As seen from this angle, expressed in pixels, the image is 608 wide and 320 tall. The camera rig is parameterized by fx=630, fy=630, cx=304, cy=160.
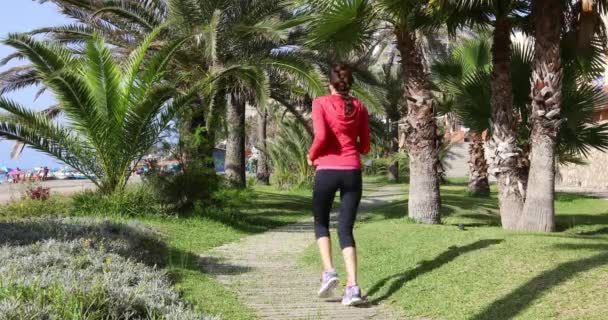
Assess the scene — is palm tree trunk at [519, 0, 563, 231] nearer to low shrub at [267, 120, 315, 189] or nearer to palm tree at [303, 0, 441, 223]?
palm tree at [303, 0, 441, 223]

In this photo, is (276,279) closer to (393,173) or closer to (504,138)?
(504,138)

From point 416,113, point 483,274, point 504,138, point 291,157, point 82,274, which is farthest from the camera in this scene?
point 291,157

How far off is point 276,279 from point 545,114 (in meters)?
4.60

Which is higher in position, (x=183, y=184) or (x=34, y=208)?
(x=183, y=184)

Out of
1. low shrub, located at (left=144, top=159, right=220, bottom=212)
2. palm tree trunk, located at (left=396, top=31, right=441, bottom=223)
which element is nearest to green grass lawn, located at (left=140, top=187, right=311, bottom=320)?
low shrub, located at (left=144, top=159, right=220, bottom=212)

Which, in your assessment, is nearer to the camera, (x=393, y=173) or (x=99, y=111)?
(x=99, y=111)

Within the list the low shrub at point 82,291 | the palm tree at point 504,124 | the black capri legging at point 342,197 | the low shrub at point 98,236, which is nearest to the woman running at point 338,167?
the black capri legging at point 342,197

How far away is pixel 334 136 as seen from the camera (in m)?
4.64

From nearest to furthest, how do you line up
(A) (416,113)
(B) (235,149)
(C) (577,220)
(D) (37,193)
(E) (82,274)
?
(E) (82,274)
(A) (416,113)
(D) (37,193)
(C) (577,220)
(B) (235,149)

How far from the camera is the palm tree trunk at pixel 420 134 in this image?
32.4ft

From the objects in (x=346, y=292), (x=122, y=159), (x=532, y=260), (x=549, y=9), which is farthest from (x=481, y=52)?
(x=346, y=292)

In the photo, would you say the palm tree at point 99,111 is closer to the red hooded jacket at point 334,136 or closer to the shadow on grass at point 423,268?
the shadow on grass at point 423,268

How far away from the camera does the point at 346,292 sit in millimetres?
4590

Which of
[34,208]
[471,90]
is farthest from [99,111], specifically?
[471,90]
